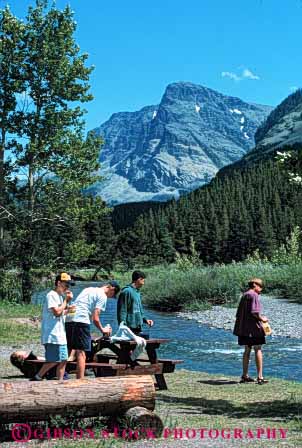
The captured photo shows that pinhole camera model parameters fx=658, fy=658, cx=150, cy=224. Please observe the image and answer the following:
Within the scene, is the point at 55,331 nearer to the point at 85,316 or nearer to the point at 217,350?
the point at 85,316

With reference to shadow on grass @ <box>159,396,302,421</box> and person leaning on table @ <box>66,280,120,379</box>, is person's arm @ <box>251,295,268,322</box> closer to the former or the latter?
shadow on grass @ <box>159,396,302,421</box>

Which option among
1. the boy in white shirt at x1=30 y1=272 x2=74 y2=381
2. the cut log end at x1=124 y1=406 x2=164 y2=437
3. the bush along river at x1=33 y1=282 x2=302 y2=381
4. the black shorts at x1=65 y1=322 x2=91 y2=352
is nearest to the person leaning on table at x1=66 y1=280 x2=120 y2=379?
the black shorts at x1=65 y1=322 x2=91 y2=352

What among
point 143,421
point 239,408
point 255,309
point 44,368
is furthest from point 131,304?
point 143,421

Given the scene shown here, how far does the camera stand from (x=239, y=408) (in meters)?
11.2

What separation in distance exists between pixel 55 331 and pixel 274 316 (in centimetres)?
2816

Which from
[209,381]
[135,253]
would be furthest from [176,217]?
[209,381]

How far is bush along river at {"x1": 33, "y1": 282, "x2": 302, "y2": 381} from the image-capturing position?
Result: 18.6 metres

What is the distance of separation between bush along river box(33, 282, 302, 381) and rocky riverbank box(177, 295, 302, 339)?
1.03 meters

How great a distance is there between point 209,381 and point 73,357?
10.8 feet

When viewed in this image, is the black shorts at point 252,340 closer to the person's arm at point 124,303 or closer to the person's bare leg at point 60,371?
the person's arm at point 124,303

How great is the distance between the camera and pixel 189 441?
8359 millimetres

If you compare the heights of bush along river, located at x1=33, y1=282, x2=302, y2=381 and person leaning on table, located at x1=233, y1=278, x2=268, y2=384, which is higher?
person leaning on table, located at x1=233, y1=278, x2=268, y2=384

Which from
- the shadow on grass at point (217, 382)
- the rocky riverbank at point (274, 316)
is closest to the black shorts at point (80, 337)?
the shadow on grass at point (217, 382)

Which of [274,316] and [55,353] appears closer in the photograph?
[55,353]
